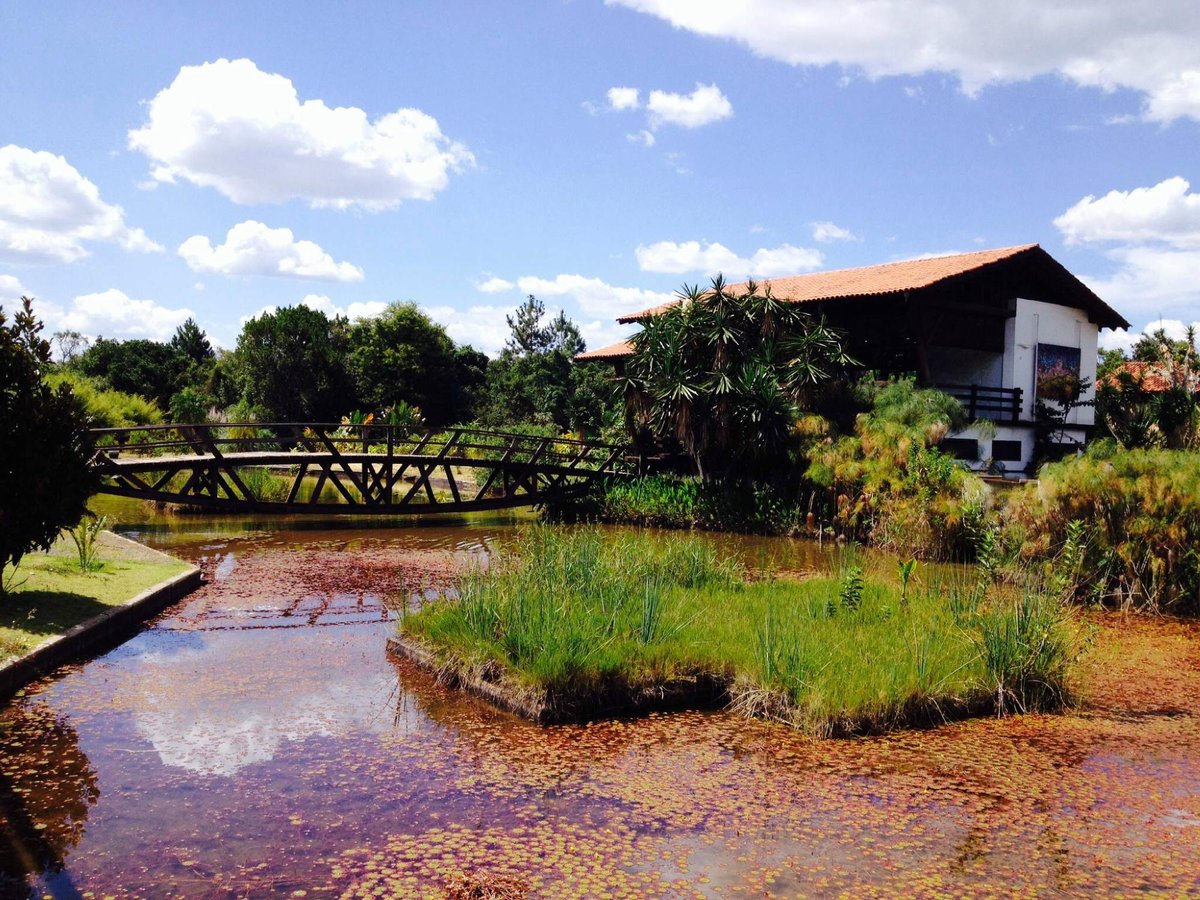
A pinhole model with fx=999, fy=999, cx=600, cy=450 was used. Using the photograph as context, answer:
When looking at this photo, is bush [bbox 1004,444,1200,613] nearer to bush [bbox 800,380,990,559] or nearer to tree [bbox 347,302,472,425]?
bush [bbox 800,380,990,559]

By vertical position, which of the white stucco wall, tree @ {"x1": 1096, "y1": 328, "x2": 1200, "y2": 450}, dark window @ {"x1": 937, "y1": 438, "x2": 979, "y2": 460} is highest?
the white stucco wall

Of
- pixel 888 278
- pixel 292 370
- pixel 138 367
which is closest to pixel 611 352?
pixel 888 278

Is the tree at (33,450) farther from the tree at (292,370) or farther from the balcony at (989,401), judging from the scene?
the tree at (292,370)

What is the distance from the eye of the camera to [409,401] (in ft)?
127

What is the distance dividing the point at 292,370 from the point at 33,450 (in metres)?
31.6

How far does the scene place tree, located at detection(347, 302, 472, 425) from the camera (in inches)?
1517

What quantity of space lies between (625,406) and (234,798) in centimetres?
1540

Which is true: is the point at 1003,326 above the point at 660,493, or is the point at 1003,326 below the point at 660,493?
above

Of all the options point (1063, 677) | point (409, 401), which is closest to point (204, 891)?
point (1063, 677)

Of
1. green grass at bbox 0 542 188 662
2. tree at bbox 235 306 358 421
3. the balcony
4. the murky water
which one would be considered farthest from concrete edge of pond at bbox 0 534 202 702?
tree at bbox 235 306 358 421

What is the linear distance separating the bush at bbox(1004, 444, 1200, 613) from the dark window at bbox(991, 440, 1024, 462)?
32.9 ft

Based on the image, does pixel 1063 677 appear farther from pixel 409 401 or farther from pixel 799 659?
pixel 409 401

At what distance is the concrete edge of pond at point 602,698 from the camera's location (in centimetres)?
638

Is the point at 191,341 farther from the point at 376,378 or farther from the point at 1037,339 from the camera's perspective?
the point at 1037,339
